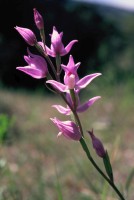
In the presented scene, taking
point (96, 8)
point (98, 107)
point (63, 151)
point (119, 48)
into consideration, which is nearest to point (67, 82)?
point (63, 151)

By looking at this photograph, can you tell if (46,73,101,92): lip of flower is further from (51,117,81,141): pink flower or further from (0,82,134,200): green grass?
(0,82,134,200): green grass

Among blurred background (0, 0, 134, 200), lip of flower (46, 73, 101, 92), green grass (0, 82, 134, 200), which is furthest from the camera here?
blurred background (0, 0, 134, 200)

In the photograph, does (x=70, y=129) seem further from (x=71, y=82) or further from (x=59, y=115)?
(x=59, y=115)

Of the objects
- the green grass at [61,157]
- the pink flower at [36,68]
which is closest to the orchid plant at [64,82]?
the pink flower at [36,68]

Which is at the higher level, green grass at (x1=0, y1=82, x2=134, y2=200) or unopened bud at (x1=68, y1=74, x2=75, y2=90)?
unopened bud at (x1=68, y1=74, x2=75, y2=90)

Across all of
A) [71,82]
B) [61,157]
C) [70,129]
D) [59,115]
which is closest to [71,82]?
[71,82]

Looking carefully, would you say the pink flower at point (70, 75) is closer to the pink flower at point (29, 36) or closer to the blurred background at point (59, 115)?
the pink flower at point (29, 36)

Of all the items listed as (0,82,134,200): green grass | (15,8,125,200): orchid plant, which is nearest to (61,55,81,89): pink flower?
(15,8,125,200): orchid plant

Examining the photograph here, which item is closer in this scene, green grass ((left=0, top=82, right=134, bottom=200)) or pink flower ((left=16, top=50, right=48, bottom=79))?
pink flower ((left=16, top=50, right=48, bottom=79))
